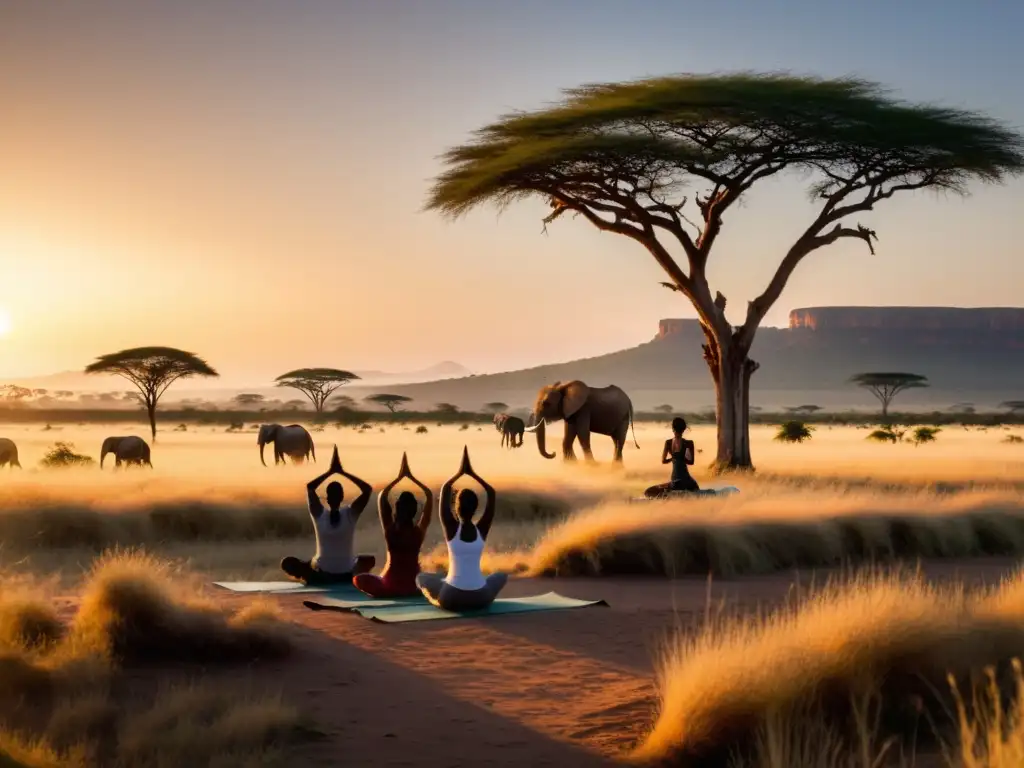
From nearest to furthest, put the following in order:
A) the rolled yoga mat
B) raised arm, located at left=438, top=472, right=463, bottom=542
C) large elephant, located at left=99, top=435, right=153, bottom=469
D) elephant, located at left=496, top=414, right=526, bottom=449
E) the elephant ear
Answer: raised arm, located at left=438, top=472, right=463, bottom=542 → the rolled yoga mat → the elephant ear → large elephant, located at left=99, top=435, right=153, bottom=469 → elephant, located at left=496, top=414, right=526, bottom=449

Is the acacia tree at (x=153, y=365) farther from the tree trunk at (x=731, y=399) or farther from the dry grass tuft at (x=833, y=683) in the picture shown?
the dry grass tuft at (x=833, y=683)

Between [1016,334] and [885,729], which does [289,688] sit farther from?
[1016,334]

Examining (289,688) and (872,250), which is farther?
(872,250)

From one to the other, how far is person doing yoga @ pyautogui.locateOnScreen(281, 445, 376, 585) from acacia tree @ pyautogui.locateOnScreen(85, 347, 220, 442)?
4736 cm

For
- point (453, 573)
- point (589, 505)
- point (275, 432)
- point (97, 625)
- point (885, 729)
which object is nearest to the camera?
point (885, 729)

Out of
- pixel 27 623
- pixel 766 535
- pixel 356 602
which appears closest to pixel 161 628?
pixel 27 623

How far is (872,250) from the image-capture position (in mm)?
30047

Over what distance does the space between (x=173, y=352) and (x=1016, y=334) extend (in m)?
148

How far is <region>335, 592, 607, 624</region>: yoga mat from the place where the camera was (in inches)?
472

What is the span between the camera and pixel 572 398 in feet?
117

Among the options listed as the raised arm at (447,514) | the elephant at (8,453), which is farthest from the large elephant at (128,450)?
the raised arm at (447,514)

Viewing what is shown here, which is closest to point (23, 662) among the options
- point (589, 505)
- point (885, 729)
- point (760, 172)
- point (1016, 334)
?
point (885, 729)

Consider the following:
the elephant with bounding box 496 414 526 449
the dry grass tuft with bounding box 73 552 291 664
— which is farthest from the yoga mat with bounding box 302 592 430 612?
the elephant with bounding box 496 414 526 449

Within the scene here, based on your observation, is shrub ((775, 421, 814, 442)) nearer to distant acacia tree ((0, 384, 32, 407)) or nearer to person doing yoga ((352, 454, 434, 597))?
person doing yoga ((352, 454, 434, 597))
